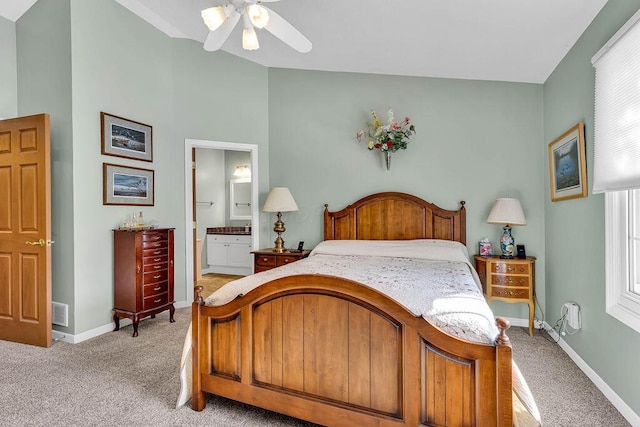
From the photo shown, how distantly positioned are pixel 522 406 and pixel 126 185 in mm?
3852

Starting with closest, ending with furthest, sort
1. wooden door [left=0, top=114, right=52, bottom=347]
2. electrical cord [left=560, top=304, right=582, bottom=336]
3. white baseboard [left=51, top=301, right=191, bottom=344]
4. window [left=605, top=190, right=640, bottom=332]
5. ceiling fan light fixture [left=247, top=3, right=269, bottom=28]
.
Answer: window [left=605, top=190, right=640, bottom=332]
ceiling fan light fixture [left=247, top=3, right=269, bottom=28]
electrical cord [left=560, top=304, right=582, bottom=336]
wooden door [left=0, top=114, right=52, bottom=347]
white baseboard [left=51, top=301, right=191, bottom=344]

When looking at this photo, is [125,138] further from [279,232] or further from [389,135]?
[389,135]

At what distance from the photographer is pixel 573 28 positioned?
2725 millimetres

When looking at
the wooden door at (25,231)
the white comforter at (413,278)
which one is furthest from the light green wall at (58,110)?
the white comforter at (413,278)

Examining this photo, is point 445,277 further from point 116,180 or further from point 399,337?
point 116,180

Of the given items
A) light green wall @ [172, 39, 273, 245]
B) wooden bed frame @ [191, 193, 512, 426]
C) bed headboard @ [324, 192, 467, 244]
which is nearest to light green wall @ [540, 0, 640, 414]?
bed headboard @ [324, 192, 467, 244]

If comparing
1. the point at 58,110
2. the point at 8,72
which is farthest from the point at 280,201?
the point at 8,72

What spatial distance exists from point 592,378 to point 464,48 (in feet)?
9.44

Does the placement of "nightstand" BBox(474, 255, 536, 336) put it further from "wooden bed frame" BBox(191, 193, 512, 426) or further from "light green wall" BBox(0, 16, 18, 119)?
"light green wall" BBox(0, 16, 18, 119)

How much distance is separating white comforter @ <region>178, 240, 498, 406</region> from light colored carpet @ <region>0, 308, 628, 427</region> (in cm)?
27

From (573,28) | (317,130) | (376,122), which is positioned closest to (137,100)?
(317,130)

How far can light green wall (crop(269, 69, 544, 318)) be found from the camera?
3830 mm

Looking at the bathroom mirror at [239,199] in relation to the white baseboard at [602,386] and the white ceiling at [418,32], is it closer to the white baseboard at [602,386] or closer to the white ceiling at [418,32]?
the white ceiling at [418,32]

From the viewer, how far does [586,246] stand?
268 centimetres
